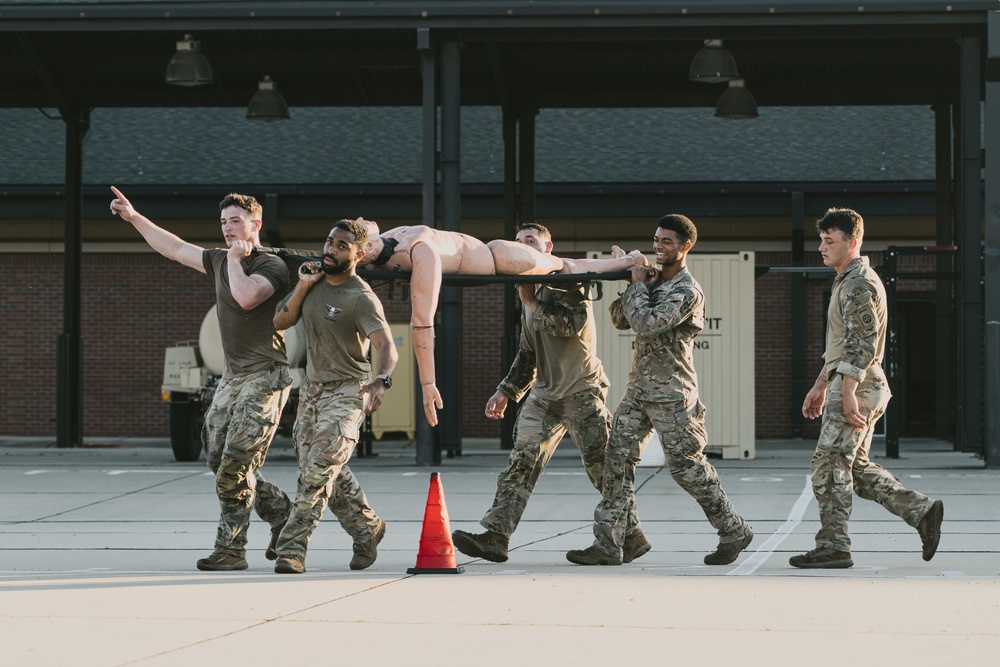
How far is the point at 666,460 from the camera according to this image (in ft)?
29.5

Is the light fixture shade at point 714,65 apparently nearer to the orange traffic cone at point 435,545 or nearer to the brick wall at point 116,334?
the brick wall at point 116,334

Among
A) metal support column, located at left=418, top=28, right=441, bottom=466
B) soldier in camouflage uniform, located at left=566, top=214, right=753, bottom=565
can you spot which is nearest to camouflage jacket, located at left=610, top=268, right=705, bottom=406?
soldier in camouflage uniform, located at left=566, top=214, right=753, bottom=565

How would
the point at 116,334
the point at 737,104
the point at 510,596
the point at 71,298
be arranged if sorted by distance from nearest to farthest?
1. the point at 510,596
2. the point at 737,104
3. the point at 71,298
4. the point at 116,334

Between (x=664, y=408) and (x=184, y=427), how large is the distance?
12.1 m

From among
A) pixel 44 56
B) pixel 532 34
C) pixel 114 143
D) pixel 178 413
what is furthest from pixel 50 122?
pixel 532 34

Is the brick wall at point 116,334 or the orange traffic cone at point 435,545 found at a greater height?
the brick wall at point 116,334

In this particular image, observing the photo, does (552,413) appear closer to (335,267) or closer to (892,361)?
(335,267)

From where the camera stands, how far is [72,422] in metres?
22.8

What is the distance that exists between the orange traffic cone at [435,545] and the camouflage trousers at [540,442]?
0.56 m

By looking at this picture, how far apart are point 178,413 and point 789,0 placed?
9.16 m

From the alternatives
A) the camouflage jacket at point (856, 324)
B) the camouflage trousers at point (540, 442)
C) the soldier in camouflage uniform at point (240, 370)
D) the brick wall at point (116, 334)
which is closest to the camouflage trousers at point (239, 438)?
the soldier in camouflage uniform at point (240, 370)

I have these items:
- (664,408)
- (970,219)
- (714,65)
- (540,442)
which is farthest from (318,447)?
(970,219)

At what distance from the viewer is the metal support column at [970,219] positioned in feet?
58.4

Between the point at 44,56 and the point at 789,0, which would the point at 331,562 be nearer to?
the point at 789,0
